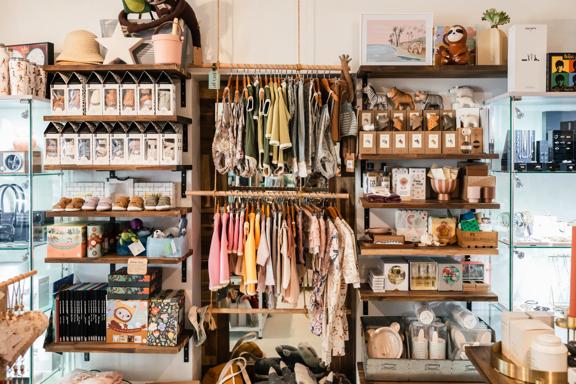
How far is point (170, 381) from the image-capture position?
3383 millimetres

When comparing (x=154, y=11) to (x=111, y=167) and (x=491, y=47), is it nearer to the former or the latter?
(x=111, y=167)

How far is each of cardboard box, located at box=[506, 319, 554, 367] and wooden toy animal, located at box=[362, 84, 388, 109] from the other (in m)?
1.99

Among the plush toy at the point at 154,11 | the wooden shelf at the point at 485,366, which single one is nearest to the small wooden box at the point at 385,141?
the plush toy at the point at 154,11

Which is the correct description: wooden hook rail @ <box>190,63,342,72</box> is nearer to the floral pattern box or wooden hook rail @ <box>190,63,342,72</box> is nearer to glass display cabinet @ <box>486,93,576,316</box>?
glass display cabinet @ <box>486,93,576,316</box>

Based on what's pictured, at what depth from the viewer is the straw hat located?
3.13 meters

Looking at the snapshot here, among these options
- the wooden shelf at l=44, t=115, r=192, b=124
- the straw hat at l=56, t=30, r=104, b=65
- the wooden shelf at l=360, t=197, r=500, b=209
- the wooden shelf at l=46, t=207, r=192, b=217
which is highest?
the straw hat at l=56, t=30, r=104, b=65

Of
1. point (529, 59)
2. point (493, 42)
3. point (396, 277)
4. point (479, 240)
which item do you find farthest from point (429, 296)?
point (493, 42)

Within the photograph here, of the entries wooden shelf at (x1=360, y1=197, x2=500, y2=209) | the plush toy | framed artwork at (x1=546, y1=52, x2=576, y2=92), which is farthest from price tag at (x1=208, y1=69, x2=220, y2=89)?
framed artwork at (x1=546, y1=52, x2=576, y2=92)

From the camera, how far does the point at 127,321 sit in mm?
3180

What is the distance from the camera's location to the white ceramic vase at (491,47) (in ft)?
10.5

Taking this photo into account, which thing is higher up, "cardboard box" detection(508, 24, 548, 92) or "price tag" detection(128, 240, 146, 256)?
"cardboard box" detection(508, 24, 548, 92)

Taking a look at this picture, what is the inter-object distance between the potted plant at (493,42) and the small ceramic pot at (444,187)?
801mm

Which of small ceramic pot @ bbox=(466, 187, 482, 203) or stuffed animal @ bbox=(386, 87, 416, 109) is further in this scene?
stuffed animal @ bbox=(386, 87, 416, 109)

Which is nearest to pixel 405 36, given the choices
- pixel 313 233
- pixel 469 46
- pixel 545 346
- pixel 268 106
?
pixel 469 46
